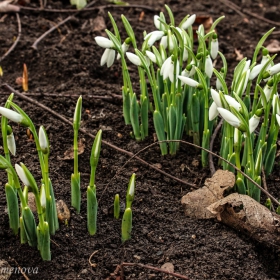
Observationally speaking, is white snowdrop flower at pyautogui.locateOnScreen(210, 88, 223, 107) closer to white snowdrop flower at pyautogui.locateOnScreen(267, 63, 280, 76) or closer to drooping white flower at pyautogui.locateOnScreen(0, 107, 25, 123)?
white snowdrop flower at pyautogui.locateOnScreen(267, 63, 280, 76)

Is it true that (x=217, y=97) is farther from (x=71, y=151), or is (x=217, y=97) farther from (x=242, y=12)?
(x=242, y=12)

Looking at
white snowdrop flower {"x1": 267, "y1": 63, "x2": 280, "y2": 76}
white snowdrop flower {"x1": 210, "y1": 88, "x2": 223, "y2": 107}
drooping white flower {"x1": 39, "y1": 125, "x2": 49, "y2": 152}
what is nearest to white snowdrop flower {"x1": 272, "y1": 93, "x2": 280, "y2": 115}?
white snowdrop flower {"x1": 267, "y1": 63, "x2": 280, "y2": 76}

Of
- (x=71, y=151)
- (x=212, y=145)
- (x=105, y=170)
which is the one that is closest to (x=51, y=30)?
(x=71, y=151)

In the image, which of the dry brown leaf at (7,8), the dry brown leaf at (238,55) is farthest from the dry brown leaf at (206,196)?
the dry brown leaf at (7,8)

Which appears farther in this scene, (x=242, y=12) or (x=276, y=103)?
(x=242, y=12)

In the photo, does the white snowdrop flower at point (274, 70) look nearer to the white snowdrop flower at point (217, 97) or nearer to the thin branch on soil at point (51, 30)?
the white snowdrop flower at point (217, 97)

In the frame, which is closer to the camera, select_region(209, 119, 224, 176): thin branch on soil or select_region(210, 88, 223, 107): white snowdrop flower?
select_region(210, 88, 223, 107): white snowdrop flower
